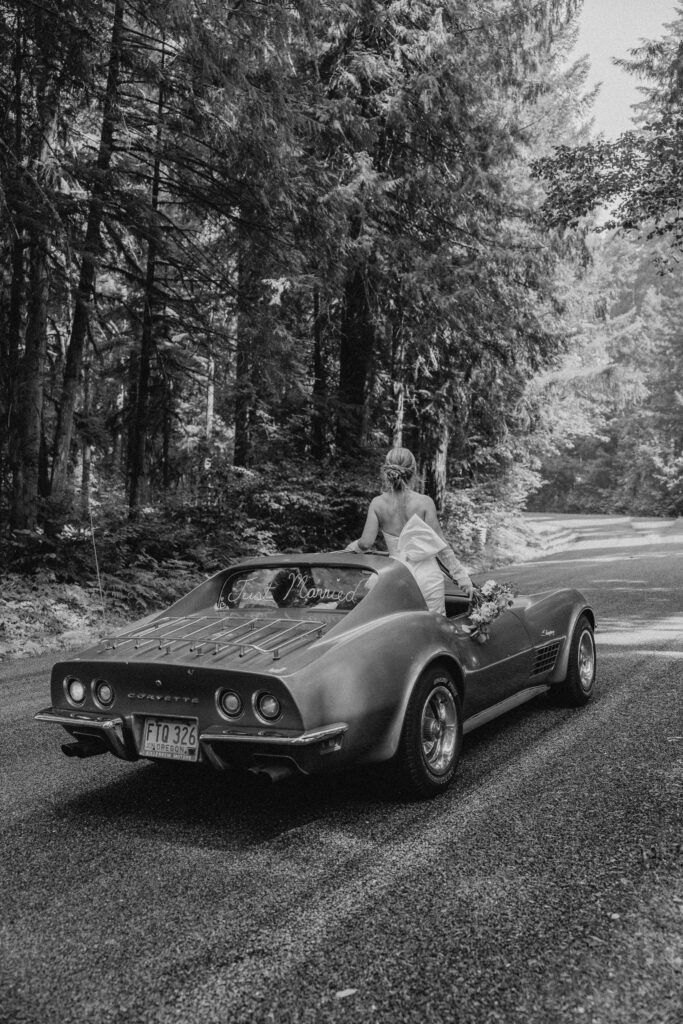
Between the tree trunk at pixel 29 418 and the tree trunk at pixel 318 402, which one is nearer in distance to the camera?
the tree trunk at pixel 29 418

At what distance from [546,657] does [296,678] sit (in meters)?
2.52

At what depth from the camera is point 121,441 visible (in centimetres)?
2456

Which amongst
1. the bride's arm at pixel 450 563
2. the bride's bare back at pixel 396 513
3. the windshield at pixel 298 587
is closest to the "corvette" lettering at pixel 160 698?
the windshield at pixel 298 587

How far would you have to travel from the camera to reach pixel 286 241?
1204 centimetres

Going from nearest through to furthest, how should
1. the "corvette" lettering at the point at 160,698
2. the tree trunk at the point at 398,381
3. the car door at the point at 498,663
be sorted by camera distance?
the "corvette" lettering at the point at 160,698 < the car door at the point at 498,663 < the tree trunk at the point at 398,381

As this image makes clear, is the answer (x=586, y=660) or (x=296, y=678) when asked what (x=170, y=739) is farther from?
(x=586, y=660)

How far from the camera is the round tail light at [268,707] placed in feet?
11.8

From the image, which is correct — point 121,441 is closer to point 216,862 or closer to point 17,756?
point 17,756

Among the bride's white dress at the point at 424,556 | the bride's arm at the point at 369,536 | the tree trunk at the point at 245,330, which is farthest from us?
the tree trunk at the point at 245,330

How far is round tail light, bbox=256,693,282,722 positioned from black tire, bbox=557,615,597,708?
280 cm

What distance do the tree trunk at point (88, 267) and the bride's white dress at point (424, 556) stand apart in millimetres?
7523

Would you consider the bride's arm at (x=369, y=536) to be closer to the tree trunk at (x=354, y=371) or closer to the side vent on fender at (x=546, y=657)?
the side vent on fender at (x=546, y=657)

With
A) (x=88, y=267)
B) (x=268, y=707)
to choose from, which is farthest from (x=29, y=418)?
(x=268, y=707)

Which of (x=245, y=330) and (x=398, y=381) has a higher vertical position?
(x=245, y=330)
